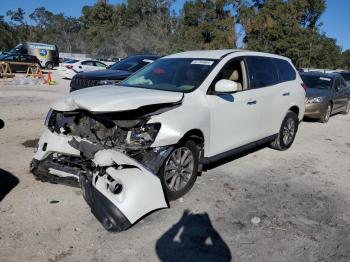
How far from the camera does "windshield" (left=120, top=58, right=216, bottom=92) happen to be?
520 cm

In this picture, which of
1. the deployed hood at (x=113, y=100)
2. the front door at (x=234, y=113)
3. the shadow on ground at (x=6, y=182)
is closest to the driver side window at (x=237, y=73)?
the front door at (x=234, y=113)

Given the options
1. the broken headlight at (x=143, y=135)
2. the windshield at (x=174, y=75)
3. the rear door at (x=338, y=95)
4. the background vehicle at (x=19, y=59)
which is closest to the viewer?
the broken headlight at (x=143, y=135)

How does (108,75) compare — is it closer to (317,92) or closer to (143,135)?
(143,135)

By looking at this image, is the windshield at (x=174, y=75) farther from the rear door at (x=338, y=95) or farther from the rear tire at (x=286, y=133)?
the rear door at (x=338, y=95)

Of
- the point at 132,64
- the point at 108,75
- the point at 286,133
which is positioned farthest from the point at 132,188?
the point at 132,64

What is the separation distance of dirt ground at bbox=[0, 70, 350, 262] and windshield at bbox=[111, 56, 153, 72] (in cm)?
514

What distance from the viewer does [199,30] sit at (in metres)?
54.6

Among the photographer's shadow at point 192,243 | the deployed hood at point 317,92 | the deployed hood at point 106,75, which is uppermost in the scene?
the deployed hood at point 106,75

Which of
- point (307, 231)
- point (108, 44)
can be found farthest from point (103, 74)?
point (108, 44)

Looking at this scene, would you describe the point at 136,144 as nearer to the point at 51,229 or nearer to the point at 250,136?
the point at 51,229

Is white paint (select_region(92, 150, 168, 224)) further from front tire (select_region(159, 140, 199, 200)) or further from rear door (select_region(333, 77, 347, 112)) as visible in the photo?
rear door (select_region(333, 77, 347, 112))

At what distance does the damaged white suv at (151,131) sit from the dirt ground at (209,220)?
0.24 metres

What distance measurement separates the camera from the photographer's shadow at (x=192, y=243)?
3.52m

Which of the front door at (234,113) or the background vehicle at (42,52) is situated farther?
the background vehicle at (42,52)
